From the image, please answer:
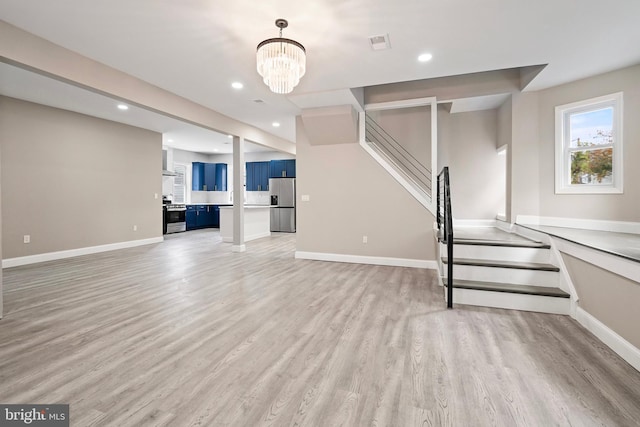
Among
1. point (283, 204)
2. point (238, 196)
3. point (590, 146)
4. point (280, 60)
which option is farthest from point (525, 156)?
point (283, 204)

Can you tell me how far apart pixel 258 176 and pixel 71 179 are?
548 centimetres

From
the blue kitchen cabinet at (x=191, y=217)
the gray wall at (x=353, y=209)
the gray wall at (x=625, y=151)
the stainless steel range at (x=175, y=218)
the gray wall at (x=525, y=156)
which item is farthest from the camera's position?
the blue kitchen cabinet at (x=191, y=217)

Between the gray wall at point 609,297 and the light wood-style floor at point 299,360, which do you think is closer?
the light wood-style floor at point 299,360

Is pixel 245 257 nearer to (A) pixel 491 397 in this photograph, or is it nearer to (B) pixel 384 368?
(B) pixel 384 368

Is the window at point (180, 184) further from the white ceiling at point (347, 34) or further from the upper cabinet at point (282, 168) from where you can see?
the white ceiling at point (347, 34)

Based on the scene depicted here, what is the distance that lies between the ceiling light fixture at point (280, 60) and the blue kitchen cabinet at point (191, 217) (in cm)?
844

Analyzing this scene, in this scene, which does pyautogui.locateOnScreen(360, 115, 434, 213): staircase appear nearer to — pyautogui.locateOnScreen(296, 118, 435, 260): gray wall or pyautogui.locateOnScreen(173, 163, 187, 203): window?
pyautogui.locateOnScreen(296, 118, 435, 260): gray wall

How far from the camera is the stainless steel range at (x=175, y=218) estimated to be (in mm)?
8922

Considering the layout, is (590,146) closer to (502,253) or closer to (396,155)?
(502,253)

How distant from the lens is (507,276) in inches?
127

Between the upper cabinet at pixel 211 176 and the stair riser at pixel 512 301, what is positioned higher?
the upper cabinet at pixel 211 176

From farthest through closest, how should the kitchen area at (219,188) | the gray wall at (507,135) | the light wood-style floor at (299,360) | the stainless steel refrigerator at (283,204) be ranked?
the stainless steel refrigerator at (283,204)
the kitchen area at (219,188)
the gray wall at (507,135)
the light wood-style floor at (299,360)

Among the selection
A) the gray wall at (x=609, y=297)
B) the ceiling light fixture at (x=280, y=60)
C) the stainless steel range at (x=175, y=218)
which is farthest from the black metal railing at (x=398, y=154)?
the stainless steel range at (x=175, y=218)

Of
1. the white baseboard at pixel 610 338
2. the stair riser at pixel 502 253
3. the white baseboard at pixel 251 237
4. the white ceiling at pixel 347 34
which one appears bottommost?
the white baseboard at pixel 610 338
